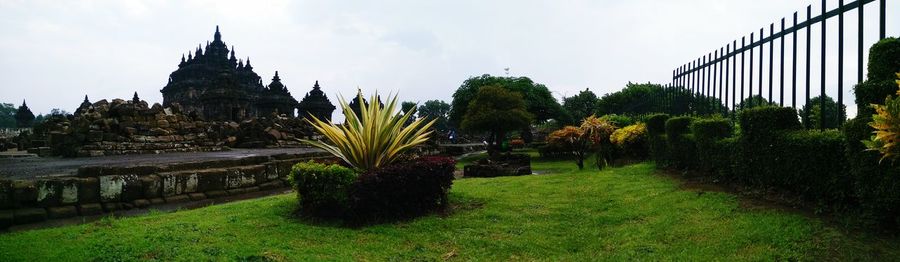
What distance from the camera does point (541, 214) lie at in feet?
19.9

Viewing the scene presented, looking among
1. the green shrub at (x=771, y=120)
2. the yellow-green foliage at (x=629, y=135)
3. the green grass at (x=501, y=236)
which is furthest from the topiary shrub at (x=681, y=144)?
the yellow-green foliage at (x=629, y=135)

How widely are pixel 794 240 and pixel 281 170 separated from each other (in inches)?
355

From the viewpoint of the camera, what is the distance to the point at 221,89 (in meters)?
29.5

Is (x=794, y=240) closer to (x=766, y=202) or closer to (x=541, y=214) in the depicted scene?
(x=766, y=202)

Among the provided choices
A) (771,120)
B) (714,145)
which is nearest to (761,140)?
(771,120)

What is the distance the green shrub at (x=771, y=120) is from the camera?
5262 millimetres

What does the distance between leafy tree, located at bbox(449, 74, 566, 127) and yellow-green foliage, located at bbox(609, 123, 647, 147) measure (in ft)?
54.3

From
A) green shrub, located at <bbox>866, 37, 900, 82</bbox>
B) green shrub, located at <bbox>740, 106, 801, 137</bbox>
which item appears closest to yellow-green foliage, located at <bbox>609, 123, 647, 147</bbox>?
green shrub, located at <bbox>740, 106, 801, 137</bbox>

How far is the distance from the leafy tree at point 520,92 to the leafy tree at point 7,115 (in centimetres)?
6783

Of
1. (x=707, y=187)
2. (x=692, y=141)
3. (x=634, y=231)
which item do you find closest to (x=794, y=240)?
(x=634, y=231)

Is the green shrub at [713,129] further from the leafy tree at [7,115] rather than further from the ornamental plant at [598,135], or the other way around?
the leafy tree at [7,115]

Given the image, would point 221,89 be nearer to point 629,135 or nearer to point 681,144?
point 629,135

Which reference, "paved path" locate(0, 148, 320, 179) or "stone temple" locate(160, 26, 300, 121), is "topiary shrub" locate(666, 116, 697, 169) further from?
"stone temple" locate(160, 26, 300, 121)

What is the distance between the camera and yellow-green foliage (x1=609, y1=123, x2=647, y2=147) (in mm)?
12431
